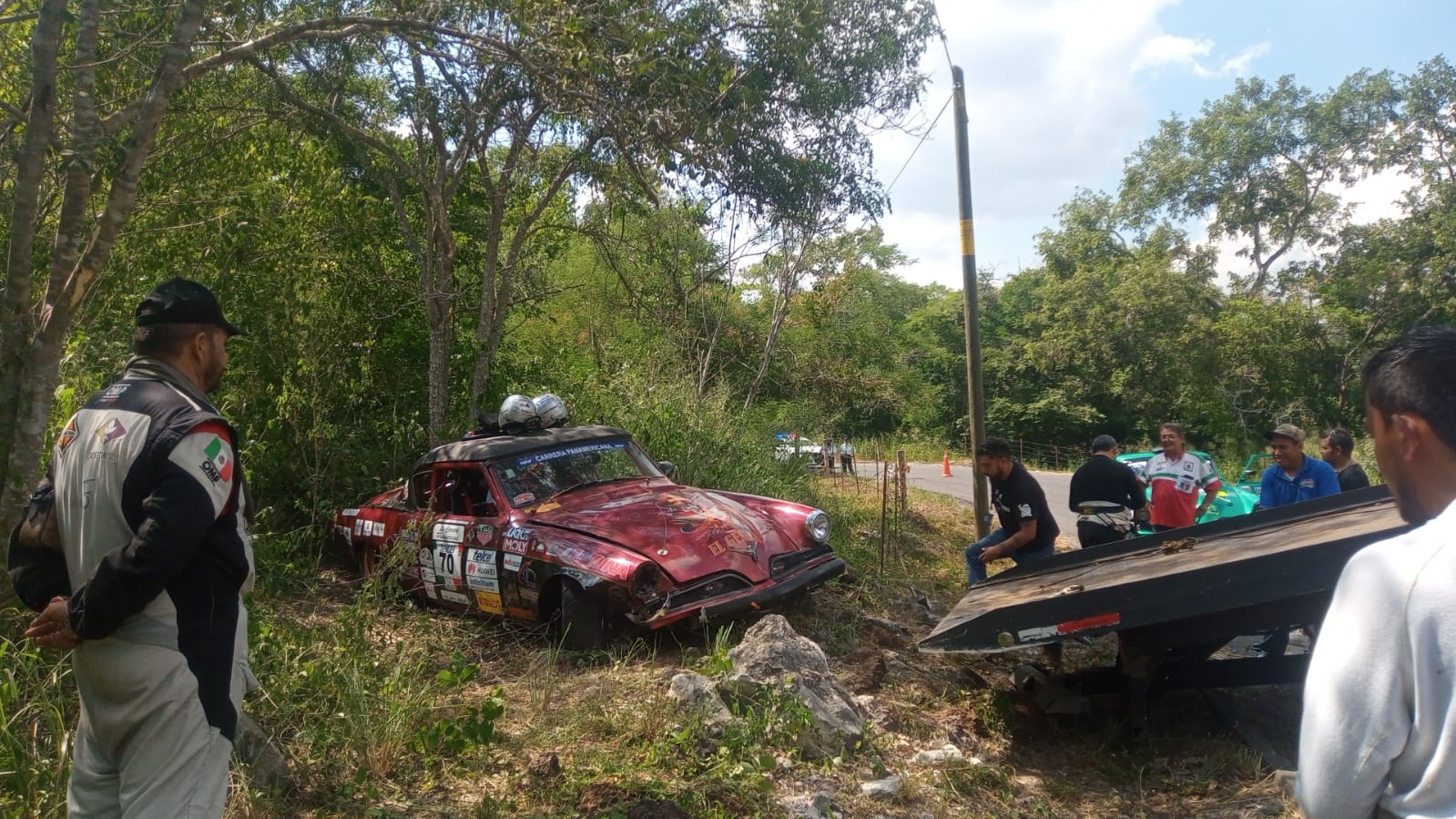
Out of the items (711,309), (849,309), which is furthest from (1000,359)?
(711,309)

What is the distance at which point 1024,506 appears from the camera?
634 centimetres

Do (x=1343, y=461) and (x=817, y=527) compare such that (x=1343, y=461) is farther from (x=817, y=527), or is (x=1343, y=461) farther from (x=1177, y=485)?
(x=817, y=527)

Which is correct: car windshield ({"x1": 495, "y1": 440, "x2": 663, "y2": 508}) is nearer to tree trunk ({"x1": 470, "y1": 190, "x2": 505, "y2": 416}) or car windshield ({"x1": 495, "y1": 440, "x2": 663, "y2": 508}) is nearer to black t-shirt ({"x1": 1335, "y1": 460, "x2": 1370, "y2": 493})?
tree trunk ({"x1": 470, "y1": 190, "x2": 505, "y2": 416})

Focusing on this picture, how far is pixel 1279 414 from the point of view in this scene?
29.0m

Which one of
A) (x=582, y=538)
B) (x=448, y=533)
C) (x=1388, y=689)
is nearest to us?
(x=1388, y=689)

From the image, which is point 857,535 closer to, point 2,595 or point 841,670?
point 841,670

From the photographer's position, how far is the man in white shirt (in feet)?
3.80

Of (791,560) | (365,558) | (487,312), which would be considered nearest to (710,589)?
(791,560)

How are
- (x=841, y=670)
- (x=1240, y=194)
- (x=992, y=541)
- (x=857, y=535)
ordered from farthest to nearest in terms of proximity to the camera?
(x=1240, y=194)
(x=857, y=535)
(x=992, y=541)
(x=841, y=670)

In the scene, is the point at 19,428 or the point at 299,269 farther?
the point at 299,269

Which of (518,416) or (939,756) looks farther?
(518,416)

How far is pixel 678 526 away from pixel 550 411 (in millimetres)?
2321

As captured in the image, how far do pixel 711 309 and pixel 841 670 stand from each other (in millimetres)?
11615

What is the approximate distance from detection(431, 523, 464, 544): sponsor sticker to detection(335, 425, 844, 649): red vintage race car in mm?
11
